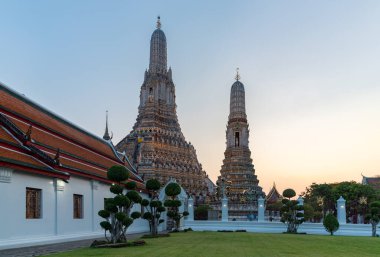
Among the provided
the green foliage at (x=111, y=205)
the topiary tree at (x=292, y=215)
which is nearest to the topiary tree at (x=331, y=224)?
the topiary tree at (x=292, y=215)

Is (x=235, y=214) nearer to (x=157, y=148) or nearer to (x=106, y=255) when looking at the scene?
(x=157, y=148)

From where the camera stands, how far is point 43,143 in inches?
850

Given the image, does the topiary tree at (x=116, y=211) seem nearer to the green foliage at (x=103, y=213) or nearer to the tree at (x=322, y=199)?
the green foliage at (x=103, y=213)

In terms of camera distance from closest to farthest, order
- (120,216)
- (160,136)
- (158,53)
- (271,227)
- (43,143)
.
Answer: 1. (120,216)
2. (43,143)
3. (271,227)
4. (160,136)
5. (158,53)

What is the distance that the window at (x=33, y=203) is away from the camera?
18328mm

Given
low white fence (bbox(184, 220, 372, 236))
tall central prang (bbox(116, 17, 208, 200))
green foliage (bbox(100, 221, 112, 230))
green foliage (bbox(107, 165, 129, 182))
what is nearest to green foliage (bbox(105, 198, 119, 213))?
green foliage (bbox(100, 221, 112, 230))

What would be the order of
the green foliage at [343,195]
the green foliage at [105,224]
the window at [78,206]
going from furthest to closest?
1. the green foliage at [343,195]
2. the window at [78,206]
3. the green foliage at [105,224]

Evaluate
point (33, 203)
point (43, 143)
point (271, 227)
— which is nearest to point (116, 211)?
point (33, 203)

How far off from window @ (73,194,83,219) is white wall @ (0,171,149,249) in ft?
0.74

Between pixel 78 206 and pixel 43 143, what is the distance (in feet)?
12.7

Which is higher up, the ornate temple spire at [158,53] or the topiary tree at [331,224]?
the ornate temple spire at [158,53]

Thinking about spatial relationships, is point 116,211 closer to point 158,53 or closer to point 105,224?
point 105,224

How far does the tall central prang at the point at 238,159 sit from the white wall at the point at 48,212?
42.0 meters

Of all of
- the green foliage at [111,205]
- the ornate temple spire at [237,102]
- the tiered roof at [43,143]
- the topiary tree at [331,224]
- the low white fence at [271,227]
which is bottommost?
the low white fence at [271,227]
